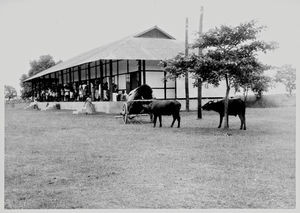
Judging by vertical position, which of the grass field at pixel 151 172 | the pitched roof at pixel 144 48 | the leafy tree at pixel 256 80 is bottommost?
the grass field at pixel 151 172

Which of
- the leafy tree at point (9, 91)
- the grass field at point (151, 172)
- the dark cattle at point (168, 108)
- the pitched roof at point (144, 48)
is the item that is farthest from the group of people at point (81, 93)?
the grass field at point (151, 172)

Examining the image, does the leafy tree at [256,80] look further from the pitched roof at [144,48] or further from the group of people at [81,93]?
the group of people at [81,93]

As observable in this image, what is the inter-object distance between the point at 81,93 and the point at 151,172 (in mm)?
21851

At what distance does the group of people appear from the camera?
2436 centimetres

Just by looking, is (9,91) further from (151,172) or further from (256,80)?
(256,80)

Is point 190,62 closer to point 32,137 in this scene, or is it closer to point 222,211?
point 32,137

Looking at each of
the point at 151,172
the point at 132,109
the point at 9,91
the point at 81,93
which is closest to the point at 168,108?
the point at 132,109

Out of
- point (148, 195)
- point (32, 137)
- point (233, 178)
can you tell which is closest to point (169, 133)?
point (32, 137)

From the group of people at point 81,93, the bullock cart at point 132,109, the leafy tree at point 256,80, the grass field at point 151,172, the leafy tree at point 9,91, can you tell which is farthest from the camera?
the group of people at point 81,93

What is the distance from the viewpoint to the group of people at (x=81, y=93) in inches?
959

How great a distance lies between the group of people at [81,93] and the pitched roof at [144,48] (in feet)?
6.40

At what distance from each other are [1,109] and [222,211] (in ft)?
→ 11.1

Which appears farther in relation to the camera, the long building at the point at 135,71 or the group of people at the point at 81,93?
the group of people at the point at 81,93

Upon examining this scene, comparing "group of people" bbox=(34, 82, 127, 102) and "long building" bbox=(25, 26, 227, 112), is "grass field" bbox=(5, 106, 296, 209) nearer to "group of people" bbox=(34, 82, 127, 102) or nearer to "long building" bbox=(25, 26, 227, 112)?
"long building" bbox=(25, 26, 227, 112)
